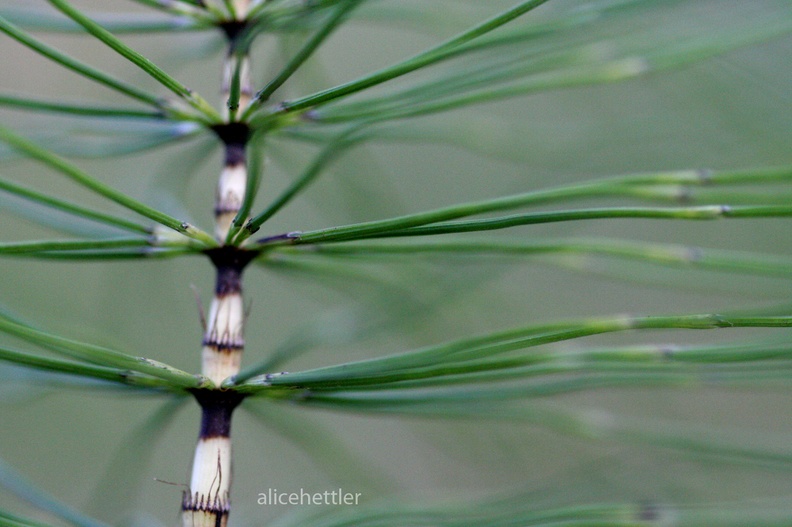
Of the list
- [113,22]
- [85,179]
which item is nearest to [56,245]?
[85,179]

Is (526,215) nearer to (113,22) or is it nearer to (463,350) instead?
(463,350)

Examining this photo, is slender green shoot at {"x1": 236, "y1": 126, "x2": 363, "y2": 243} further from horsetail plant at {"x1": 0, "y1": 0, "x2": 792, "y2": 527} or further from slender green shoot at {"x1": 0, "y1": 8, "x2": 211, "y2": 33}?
slender green shoot at {"x1": 0, "y1": 8, "x2": 211, "y2": 33}

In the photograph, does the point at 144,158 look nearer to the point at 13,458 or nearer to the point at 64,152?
the point at 13,458

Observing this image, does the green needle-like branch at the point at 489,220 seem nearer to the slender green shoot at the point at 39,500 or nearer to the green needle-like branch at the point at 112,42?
the green needle-like branch at the point at 112,42

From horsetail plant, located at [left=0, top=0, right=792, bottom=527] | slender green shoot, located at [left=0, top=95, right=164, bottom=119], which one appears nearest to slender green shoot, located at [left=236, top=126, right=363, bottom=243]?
horsetail plant, located at [left=0, top=0, right=792, bottom=527]

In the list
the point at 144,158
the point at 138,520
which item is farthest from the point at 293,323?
the point at 138,520

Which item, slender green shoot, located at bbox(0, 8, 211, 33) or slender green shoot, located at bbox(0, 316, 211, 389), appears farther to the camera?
slender green shoot, located at bbox(0, 8, 211, 33)

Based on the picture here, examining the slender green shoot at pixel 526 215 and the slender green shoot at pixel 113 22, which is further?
the slender green shoot at pixel 113 22

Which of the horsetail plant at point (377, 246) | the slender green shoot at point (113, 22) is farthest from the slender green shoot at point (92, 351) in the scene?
the slender green shoot at point (113, 22)

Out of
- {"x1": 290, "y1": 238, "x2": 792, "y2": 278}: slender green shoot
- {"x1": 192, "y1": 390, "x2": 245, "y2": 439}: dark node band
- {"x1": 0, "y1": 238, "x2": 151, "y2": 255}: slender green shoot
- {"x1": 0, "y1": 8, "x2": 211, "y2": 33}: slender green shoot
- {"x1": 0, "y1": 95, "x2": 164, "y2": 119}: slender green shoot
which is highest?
{"x1": 0, "y1": 8, "x2": 211, "y2": 33}: slender green shoot
